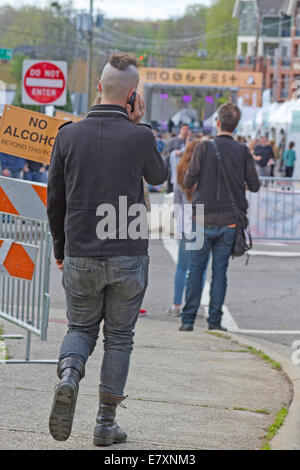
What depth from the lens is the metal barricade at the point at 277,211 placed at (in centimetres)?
A: 1638

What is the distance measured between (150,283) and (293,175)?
22994mm

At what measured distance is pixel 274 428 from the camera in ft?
17.7

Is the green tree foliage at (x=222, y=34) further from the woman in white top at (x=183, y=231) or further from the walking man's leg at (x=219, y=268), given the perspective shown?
the walking man's leg at (x=219, y=268)

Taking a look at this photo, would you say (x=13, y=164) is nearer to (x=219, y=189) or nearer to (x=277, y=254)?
(x=277, y=254)

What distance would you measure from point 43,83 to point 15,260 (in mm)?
12074

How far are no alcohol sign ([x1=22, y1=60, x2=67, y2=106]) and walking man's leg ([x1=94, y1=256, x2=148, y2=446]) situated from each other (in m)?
13.7

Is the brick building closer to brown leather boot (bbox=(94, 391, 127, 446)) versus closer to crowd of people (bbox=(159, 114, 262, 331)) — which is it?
crowd of people (bbox=(159, 114, 262, 331))

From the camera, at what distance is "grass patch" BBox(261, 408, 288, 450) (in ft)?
16.5

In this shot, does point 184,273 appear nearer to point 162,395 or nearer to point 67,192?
point 162,395

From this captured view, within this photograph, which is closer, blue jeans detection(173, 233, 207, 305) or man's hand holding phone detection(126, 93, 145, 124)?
man's hand holding phone detection(126, 93, 145, 124)

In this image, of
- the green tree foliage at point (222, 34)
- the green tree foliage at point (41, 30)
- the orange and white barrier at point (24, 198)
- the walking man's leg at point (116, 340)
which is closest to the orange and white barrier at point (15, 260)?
the orange and white barrier at point (24, 198)

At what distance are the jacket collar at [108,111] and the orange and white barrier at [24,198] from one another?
5.53ft

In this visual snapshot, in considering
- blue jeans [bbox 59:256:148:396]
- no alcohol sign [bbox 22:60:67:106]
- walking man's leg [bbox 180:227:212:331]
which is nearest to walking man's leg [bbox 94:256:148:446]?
blue jeans [bbox 59:256:148:396]

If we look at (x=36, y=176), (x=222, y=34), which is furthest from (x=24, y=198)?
(x=222, y=34)
